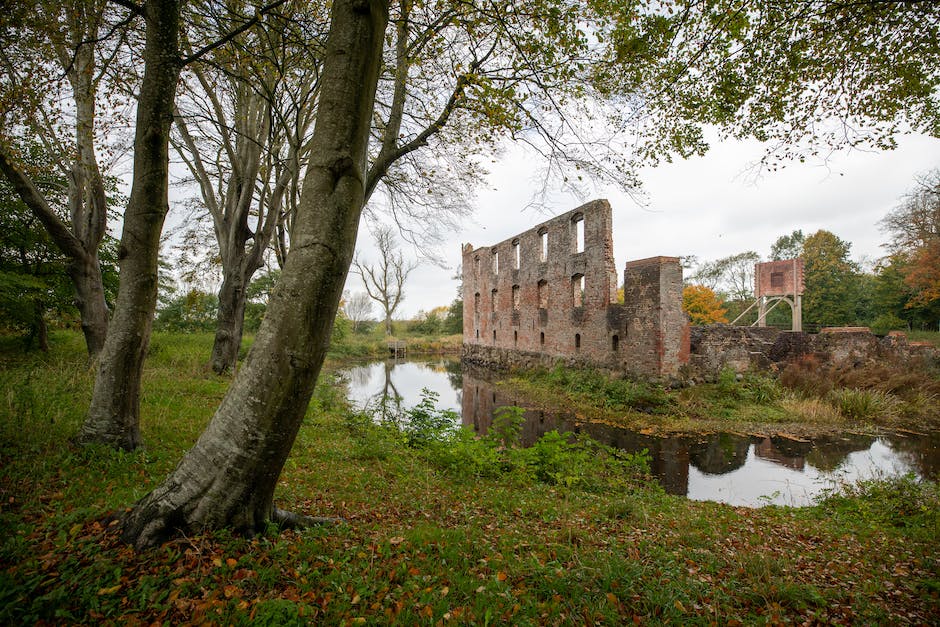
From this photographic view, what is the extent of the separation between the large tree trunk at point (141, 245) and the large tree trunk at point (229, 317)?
6613 millimetres

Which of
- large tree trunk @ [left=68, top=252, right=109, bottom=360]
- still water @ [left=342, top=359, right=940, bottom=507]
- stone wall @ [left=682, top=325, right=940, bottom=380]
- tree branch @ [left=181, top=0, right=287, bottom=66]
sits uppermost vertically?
tree branch @ [left=181, top=0, right=287, bottom=66]

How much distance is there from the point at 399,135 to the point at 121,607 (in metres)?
4.70

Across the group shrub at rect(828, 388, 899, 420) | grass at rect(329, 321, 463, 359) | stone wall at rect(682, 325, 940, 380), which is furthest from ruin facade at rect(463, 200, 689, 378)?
grass at rect(329, 321, 463, 359)

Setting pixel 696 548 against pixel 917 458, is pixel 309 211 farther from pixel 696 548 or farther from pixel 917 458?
pixel 917 458

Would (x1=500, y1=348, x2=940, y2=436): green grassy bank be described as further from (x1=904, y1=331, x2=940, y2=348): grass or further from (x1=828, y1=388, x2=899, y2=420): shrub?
(x1=904, y1=331, x2=940, y2=348): grass

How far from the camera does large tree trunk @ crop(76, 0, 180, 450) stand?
3.38m

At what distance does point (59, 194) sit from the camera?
891cm

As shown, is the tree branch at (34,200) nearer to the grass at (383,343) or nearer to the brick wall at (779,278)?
the grass at (383,343)

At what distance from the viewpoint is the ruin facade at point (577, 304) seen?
499 inches

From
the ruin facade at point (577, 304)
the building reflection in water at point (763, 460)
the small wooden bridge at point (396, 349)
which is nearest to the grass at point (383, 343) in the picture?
the small wooden bridge at point (396, 349)

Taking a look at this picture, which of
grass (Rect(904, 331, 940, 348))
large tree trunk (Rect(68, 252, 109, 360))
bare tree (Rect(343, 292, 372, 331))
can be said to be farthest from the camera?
bare tree (Rect(343, 292, 372, 331))

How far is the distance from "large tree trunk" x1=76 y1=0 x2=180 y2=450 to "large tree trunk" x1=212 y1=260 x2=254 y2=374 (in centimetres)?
661

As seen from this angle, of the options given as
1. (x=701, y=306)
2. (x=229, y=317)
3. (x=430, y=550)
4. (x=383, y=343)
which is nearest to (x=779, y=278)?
(x=701, y=306)

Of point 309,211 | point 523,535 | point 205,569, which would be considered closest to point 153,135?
point 309,211
